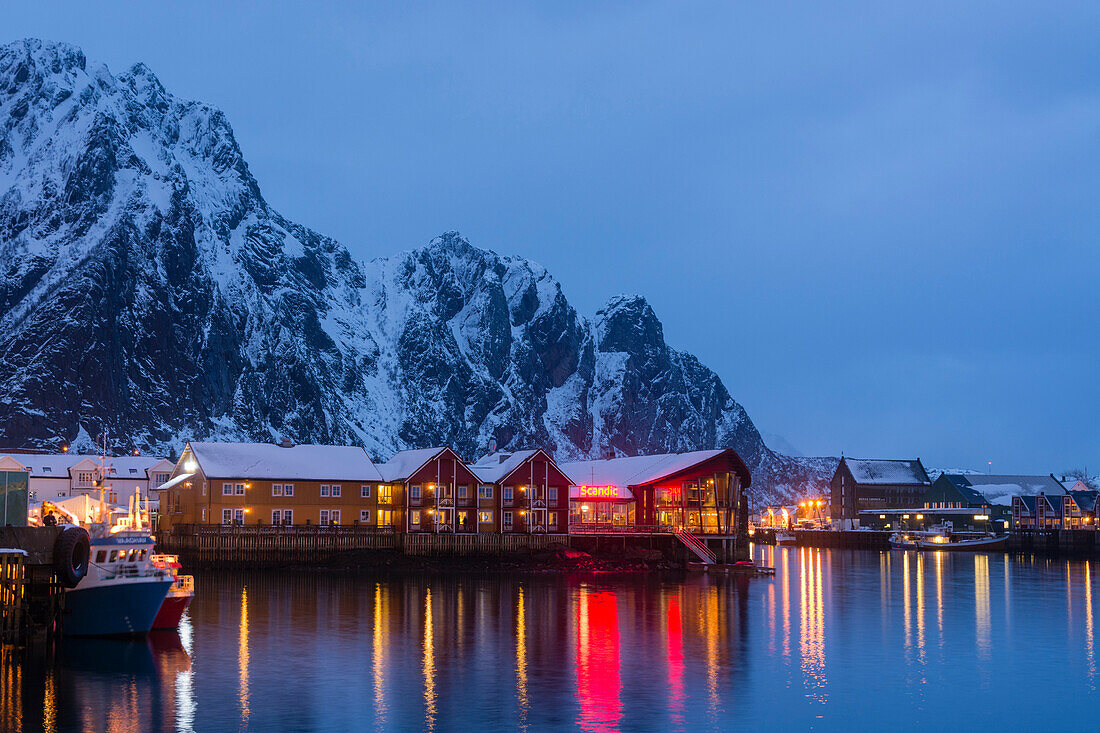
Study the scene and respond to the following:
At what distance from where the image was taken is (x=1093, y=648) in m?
49.5

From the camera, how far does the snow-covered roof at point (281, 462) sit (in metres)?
91.0

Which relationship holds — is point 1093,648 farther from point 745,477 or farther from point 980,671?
point 745,477

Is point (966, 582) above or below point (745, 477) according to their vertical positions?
below

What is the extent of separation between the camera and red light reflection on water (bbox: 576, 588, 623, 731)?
32688 mm

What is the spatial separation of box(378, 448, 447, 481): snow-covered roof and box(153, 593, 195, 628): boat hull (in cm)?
4618

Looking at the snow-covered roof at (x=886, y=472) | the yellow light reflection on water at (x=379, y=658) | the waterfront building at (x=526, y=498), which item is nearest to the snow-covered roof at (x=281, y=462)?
the waterfront building at (x=526, y=498)

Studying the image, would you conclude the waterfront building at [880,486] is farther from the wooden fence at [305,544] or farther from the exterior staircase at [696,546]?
the wooden fence at [305,544]

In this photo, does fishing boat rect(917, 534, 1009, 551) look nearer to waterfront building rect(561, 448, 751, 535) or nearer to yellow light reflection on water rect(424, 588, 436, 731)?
waterfront building rect(561, 448, 751, 535)

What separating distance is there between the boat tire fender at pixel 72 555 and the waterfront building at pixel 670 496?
63.0 metres

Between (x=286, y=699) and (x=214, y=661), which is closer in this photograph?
(x=286, y=699)

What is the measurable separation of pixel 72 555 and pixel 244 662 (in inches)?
366

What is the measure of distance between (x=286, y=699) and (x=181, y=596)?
53.4 ft

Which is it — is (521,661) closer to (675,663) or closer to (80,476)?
(675,663)

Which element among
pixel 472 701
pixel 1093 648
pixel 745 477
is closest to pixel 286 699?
pixel 472 701
